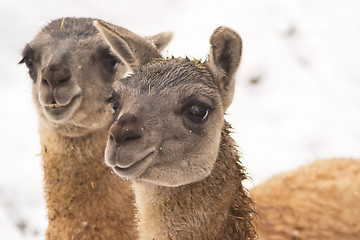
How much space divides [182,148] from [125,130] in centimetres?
38

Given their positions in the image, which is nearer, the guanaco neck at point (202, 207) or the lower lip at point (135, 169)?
the lower lip at point (135, 169)

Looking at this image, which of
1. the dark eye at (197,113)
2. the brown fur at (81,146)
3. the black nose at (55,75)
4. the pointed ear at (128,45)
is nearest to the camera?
the dark eye at (197,113)

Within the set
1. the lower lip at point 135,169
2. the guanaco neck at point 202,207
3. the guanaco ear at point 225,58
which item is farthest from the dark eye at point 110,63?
the lower lip at point 135,169

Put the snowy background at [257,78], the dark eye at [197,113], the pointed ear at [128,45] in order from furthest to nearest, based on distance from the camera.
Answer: the snowy background at [257,78] < the pointed ear at [128,45] < the dark eye at [197,113]

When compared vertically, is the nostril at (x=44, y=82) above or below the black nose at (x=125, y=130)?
below

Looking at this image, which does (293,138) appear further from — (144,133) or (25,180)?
(144,133)

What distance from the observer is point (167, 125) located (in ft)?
8.65

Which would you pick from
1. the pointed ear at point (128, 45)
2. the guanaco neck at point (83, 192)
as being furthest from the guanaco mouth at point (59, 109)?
the pointed ear at point (128, 45)

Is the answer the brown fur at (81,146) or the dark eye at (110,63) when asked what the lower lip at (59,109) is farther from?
the dark eye at (110,63)

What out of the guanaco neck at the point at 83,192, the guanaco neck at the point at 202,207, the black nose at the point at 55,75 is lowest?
the guanaco neck at the point at 83,192

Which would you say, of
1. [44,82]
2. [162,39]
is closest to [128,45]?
[44,82]

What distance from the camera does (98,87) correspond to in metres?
3.75

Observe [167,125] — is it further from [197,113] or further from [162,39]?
[162,39]

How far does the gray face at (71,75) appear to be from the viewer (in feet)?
11.4
